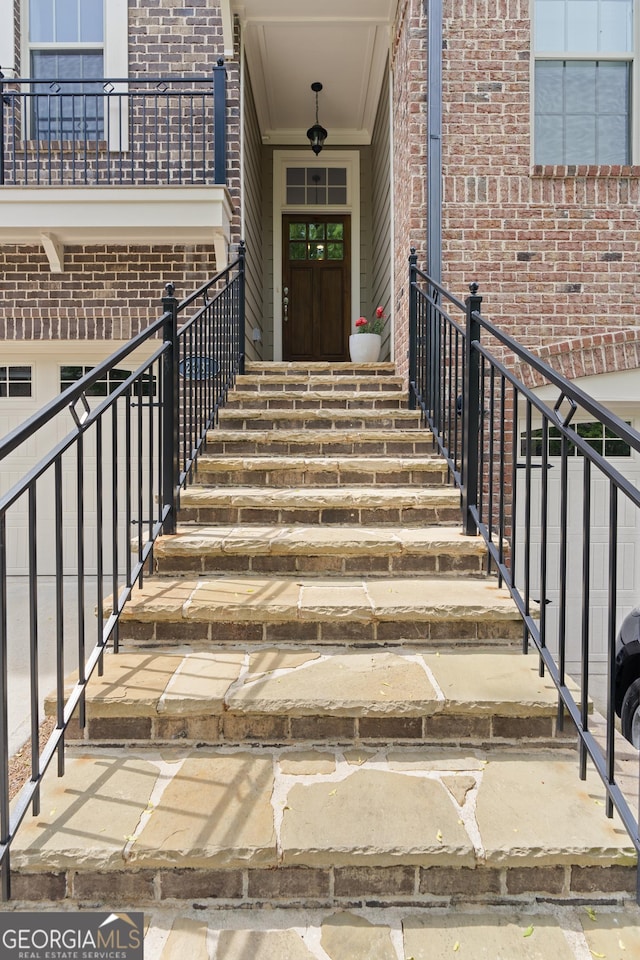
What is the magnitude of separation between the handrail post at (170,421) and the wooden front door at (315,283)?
4.43m

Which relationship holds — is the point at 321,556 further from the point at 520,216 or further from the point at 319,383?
the point at 520,216

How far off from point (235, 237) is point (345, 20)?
2009 millimetres

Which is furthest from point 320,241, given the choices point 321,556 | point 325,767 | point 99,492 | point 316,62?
point 325,767

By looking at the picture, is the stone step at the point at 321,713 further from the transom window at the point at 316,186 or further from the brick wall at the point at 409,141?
the transom window at the point at 316,186

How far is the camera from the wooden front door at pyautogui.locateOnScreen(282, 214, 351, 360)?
727cm

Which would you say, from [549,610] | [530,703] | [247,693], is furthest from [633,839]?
[549,610]

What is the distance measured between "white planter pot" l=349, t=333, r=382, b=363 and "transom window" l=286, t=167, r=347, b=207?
247 centimetres

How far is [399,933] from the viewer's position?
4.49 ft

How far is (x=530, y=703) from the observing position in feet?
6.15

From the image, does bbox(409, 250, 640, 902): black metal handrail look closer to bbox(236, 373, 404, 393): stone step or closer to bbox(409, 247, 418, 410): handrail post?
bbox(409, 247, 418, 410): handrail post

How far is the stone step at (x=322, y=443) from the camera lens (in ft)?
12.2

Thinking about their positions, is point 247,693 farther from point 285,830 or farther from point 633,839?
point 633,839

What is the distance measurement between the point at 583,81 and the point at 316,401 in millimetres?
3236

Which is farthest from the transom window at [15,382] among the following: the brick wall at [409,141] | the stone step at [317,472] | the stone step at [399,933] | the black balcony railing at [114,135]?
the stone step at [399,933]
